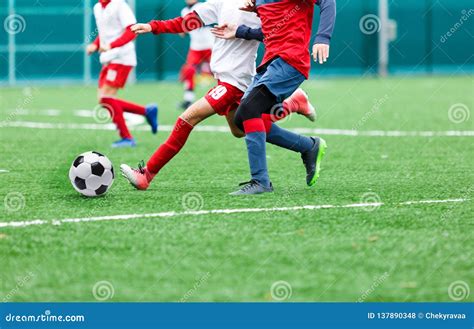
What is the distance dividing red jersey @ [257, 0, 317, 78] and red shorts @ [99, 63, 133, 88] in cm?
494

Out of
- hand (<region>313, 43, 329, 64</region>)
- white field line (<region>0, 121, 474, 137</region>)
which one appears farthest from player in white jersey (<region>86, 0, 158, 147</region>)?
hand (<region>313, 43, 329, 64</region>)

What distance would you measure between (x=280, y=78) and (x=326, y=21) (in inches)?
21.0

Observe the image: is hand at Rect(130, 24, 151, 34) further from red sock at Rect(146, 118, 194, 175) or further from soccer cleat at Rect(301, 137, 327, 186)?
soccer cleat at Rect(301, 137, 327, 186)

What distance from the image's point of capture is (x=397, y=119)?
15219 millimetres

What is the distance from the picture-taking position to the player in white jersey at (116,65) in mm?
12211

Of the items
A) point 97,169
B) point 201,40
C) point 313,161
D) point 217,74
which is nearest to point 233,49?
point 217,74

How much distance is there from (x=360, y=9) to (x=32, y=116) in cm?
1513

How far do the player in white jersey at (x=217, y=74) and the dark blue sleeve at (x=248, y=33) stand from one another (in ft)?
0.11

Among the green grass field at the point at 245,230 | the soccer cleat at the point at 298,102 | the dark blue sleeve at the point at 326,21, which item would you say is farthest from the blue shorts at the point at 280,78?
the soccer cleat at the point at 298,102

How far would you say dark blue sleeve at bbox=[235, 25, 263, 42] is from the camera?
312 inches

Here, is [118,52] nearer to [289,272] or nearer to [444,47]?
[289,272]

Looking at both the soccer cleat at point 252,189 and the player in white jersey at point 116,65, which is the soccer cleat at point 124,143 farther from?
the soccer cleat at point 252,189

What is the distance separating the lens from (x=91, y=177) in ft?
25.8

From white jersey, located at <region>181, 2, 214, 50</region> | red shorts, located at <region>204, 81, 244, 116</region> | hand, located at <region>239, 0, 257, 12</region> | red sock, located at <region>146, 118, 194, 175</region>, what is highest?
hand, located at <region>239, 0, 257, 12</region>
